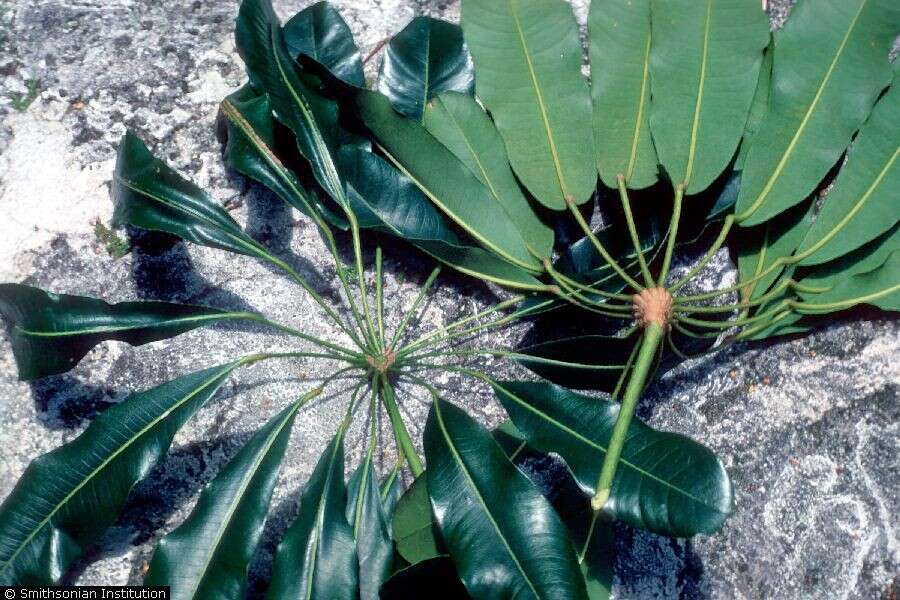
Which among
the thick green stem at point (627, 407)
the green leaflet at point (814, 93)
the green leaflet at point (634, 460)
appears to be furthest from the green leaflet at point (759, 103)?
the green leaflet at point (634, 460)

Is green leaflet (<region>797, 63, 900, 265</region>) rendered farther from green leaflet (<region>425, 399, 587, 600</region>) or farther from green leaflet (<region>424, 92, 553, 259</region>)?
green leaflet (<region>425, 399, 587, 600</region>)

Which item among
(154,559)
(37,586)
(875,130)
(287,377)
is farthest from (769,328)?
(37,586)

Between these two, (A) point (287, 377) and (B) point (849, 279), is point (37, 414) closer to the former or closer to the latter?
(A) point (287, 377)

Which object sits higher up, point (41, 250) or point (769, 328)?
point (41, 250)

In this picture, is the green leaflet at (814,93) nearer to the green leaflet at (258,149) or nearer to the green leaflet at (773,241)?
the green leaflet at (773,241)

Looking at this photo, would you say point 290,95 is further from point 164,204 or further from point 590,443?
point 590,443

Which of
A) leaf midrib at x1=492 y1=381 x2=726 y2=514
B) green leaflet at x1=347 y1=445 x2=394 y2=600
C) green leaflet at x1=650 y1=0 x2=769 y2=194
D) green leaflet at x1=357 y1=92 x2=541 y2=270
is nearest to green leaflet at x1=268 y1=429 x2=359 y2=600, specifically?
green leaflet at x1=347 y1=445 x2=394 y2=600
